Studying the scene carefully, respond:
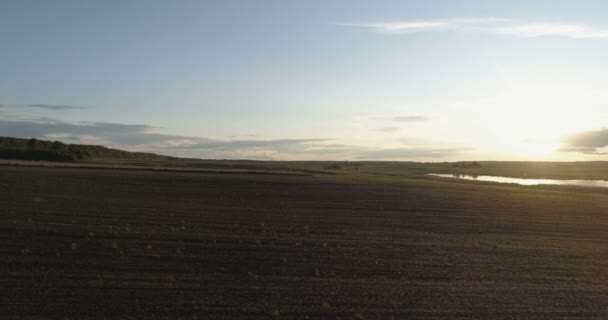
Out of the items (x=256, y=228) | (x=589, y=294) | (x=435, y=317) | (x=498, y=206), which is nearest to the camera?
(x=435, y=317)

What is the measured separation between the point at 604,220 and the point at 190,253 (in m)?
20.5

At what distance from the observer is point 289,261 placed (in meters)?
13.4

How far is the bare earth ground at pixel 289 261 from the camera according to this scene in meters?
9.68

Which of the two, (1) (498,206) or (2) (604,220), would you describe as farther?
(1) (498,206)

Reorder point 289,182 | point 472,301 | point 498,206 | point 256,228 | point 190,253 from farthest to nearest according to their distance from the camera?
point 289,182 → point 498,206 → point 256,228 → point 190,253 → point 472,301

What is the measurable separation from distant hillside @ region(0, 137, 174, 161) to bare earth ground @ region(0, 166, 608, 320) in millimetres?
44510

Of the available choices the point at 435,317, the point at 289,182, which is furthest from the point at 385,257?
the point at 289,182

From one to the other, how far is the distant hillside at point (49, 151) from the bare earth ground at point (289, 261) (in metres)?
44.5

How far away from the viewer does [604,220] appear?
2572 cm

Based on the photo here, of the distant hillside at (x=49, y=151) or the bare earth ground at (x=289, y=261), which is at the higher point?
the distant hillside at (x=49, y=151)

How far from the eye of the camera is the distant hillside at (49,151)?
68375 millimetres

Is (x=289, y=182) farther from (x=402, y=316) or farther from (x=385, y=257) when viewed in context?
(x=402, y=316)

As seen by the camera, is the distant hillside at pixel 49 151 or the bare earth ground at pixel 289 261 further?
the distant hillside at pixel 49 151

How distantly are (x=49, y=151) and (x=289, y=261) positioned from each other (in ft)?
215
